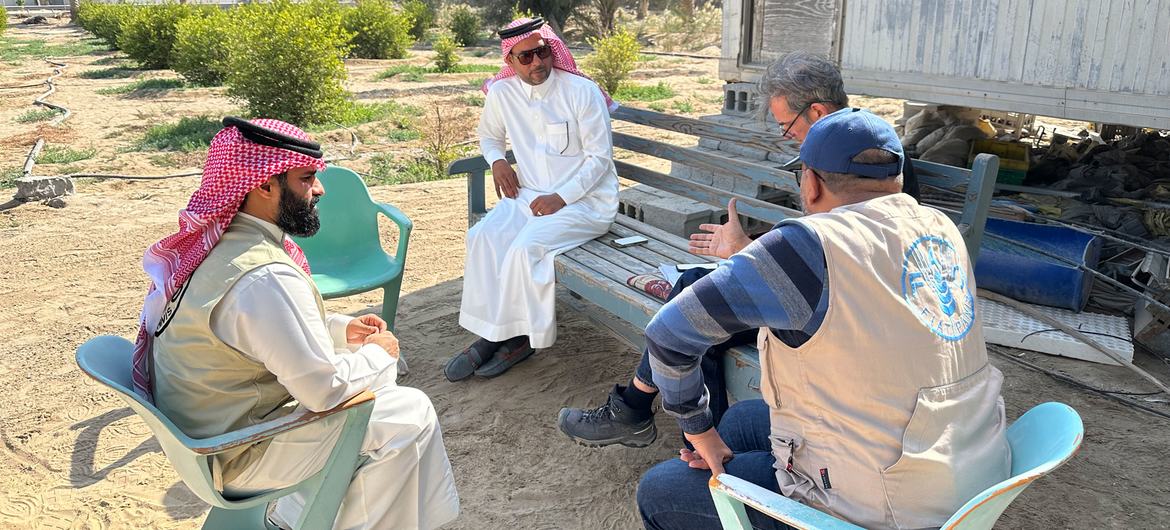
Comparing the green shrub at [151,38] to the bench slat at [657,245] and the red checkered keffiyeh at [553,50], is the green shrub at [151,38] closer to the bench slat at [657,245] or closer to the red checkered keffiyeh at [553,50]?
the red checkered keffiyeh at [553,50]

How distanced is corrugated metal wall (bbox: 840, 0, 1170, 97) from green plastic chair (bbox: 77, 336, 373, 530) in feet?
15.5

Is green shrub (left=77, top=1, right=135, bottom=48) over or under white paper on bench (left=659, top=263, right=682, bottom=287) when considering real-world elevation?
over

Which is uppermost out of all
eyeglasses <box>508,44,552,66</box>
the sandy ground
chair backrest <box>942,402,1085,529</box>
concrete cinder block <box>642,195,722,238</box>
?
eyeglasses <box>508,44,552,66</box>

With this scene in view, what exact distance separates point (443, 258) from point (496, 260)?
2058 millimetres

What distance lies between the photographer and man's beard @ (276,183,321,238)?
246 cm

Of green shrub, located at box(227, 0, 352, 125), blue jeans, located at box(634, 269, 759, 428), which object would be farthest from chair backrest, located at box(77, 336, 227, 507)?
green shrub, located at box(227, 0, 352, 125)

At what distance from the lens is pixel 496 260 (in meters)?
4.23

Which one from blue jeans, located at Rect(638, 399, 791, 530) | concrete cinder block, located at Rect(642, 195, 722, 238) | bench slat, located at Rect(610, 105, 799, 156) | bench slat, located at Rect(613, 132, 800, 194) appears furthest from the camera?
concrete cinder block, located at Rect(642, 195, 722, 238)

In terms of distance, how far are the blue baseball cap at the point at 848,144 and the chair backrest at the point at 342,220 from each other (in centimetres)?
300

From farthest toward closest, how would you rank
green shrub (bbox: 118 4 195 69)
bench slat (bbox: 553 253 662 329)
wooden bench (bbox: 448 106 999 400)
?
1. green shrub (bbox: 118 4 195 69)
2. bench slat (bbox: 553 253 662 329)
3. wooden bench (bbox: 448 106 999 400)

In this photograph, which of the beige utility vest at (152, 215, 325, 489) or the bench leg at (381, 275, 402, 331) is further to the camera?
the bench leg at (381, 275, 402, 331)

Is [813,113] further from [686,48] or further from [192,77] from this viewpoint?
[686,48]

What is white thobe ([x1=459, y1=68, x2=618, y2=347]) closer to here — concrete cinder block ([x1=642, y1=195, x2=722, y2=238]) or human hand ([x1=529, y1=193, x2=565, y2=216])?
human hand ([x1=529, y1=193, x2=565, y2=216])

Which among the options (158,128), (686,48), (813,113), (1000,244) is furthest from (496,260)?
(686,48)
